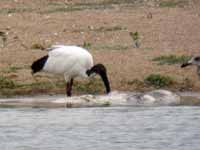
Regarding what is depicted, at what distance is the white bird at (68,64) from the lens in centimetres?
1644

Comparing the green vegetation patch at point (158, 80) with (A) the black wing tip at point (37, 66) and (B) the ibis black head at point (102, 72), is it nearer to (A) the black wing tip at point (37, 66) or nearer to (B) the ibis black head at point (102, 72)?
(B) the ibis black head at point (102, 72)

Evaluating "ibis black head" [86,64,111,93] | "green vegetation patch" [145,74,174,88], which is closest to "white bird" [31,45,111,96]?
"ibis black head" [86,64,111,93]

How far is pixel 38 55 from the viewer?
18.7 m

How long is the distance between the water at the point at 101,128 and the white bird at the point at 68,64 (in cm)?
100

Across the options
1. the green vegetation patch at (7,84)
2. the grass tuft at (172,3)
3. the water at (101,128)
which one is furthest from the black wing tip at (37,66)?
the grass tuft at (172,3)

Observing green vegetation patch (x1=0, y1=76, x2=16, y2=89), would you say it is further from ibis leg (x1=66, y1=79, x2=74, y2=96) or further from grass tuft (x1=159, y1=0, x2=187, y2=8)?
grass tuft (x1=159, y1=0, x2=187, y2=8)

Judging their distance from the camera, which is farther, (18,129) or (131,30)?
(131,30)

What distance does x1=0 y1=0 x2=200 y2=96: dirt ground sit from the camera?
17453 millimetres

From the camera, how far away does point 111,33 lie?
829 inches

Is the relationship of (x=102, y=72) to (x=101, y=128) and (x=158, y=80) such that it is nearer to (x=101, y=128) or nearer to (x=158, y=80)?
(x=158, y=80)

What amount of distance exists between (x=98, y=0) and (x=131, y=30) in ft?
19.3

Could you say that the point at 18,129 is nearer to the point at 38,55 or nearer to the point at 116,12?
the point at 38,55

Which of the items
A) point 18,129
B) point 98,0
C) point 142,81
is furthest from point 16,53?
point 98,0

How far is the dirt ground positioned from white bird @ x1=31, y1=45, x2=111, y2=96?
1.84 ft
